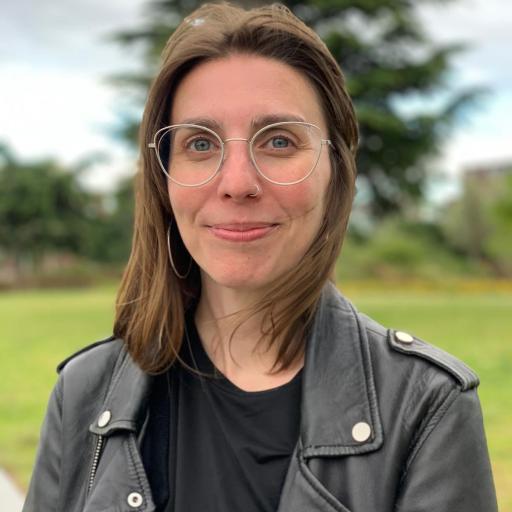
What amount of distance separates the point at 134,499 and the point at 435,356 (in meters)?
0.69

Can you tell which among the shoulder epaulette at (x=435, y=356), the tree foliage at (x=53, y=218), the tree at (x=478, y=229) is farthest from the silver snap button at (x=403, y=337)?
the tree foliage at (x=53, y=218)

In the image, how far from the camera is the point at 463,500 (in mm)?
1333

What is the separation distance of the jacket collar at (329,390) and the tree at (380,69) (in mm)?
17627

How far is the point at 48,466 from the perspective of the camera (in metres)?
1.69

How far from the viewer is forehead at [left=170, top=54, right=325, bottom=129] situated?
4.94ft

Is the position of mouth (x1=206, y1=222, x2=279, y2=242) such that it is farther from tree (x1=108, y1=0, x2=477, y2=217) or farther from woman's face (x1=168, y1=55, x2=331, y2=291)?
tree (x1=108, y1=0, x2=477, y2=217)

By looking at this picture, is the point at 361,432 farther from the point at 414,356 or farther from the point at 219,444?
the point at 219,444

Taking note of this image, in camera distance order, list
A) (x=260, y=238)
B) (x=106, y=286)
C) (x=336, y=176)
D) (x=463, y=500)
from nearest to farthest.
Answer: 1. (x=463, y=500)
2. (x=260, y=238)
3. (x=336, y=176)
4. (x=106, y=286)

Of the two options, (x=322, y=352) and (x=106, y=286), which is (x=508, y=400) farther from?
(x=106, y=286)

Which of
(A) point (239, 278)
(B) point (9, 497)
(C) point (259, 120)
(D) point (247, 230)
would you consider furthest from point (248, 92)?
(B) point (9, 497)

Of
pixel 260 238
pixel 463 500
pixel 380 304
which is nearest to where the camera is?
pixel 463 500

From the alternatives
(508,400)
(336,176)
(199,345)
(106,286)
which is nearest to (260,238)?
(336,176)

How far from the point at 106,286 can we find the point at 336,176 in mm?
30986

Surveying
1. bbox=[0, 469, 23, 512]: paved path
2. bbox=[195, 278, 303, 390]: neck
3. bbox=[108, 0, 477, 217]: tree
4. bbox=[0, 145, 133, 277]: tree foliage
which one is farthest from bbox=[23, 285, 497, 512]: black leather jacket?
bbox=[0, 145, 133, 277]: tree foliage
